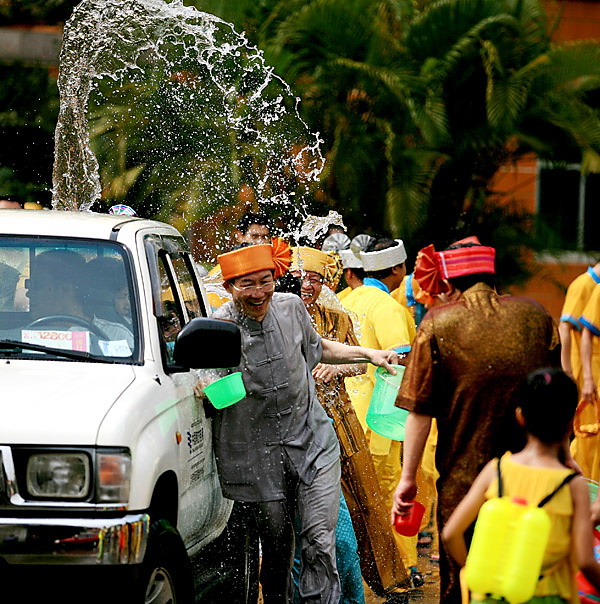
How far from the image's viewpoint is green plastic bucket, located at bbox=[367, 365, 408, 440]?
294 inches

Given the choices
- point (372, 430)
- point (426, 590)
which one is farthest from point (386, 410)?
point (426, 590)

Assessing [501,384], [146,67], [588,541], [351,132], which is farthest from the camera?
[351,132]

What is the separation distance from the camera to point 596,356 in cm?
949

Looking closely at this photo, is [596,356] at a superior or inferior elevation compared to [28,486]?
inferior

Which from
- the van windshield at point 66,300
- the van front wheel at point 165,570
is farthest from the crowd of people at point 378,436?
the van front wheel at point 165,570

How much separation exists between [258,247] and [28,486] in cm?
203

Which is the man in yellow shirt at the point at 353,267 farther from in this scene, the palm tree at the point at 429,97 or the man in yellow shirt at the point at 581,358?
the palm tree at the point at 429,97

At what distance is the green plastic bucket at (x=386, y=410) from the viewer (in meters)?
7.48

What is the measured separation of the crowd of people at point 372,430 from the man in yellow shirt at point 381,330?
13 millimetres

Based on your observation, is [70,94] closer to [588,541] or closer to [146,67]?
[146,67]

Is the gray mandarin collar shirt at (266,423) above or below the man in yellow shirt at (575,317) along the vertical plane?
above

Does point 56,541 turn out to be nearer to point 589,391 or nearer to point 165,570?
point 165,570

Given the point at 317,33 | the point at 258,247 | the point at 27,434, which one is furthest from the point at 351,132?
the point at 27,434

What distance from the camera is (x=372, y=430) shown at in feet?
28.4
